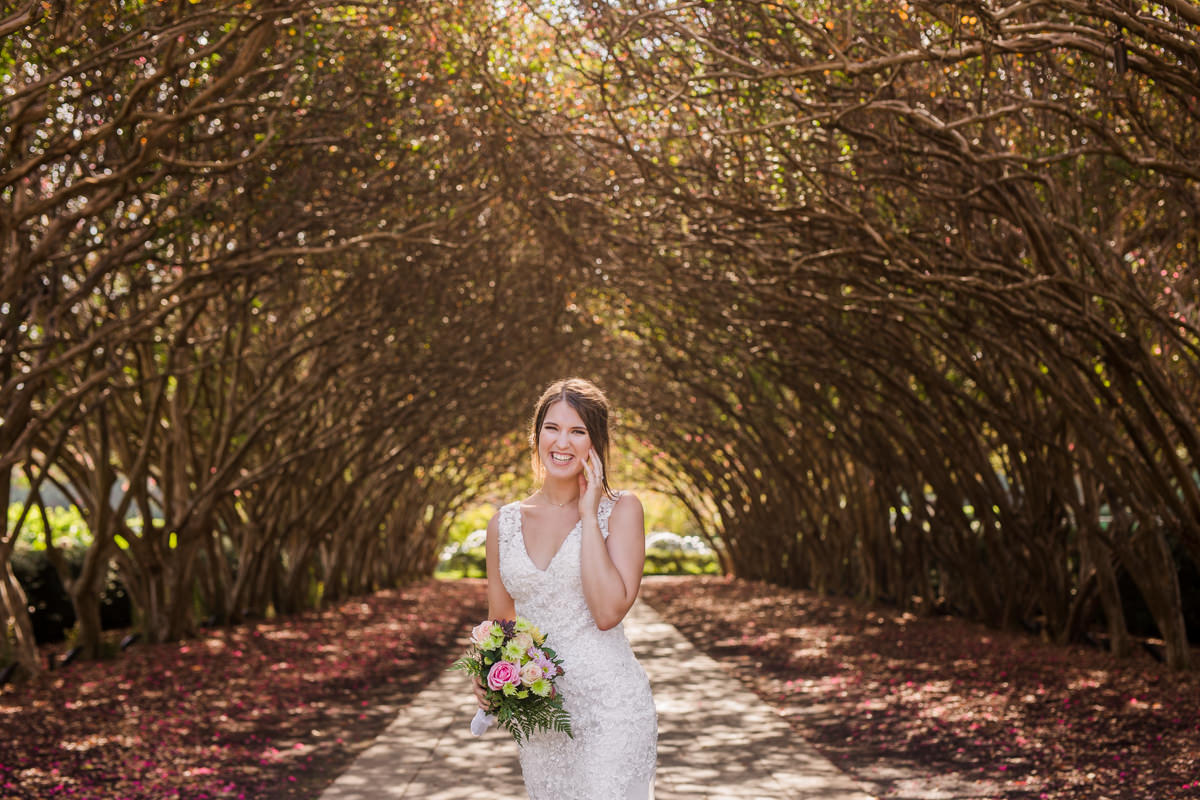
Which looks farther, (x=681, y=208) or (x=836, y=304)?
(x=836, y=304)

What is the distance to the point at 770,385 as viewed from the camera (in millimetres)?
26094

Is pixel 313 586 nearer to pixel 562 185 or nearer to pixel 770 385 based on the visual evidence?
pixel 770 385

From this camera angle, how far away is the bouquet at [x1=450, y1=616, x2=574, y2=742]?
3.69 meters

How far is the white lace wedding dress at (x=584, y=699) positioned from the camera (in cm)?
382

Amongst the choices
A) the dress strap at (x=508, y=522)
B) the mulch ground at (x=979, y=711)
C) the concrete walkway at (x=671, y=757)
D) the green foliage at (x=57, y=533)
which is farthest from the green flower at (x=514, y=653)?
the green foliage at (x=57, y=533)

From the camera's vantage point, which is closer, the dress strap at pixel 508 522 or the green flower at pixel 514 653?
the green flower at pixel 514 653

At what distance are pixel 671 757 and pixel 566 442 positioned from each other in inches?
215

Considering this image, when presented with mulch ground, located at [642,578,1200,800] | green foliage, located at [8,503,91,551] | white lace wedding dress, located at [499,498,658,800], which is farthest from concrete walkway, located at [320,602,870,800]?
green foliage, located at [8,503,91,551]

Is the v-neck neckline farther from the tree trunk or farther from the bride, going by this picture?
the tree trunk

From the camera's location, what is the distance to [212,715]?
10695mm

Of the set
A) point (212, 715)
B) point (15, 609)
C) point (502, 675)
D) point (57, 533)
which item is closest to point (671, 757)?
point (212, 715)

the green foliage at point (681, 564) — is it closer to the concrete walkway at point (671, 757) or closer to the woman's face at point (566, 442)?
the concrete walkway at point (671, 757)

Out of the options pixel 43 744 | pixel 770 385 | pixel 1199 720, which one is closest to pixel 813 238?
pixel 1199 720

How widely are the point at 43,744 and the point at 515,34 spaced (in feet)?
25.4
